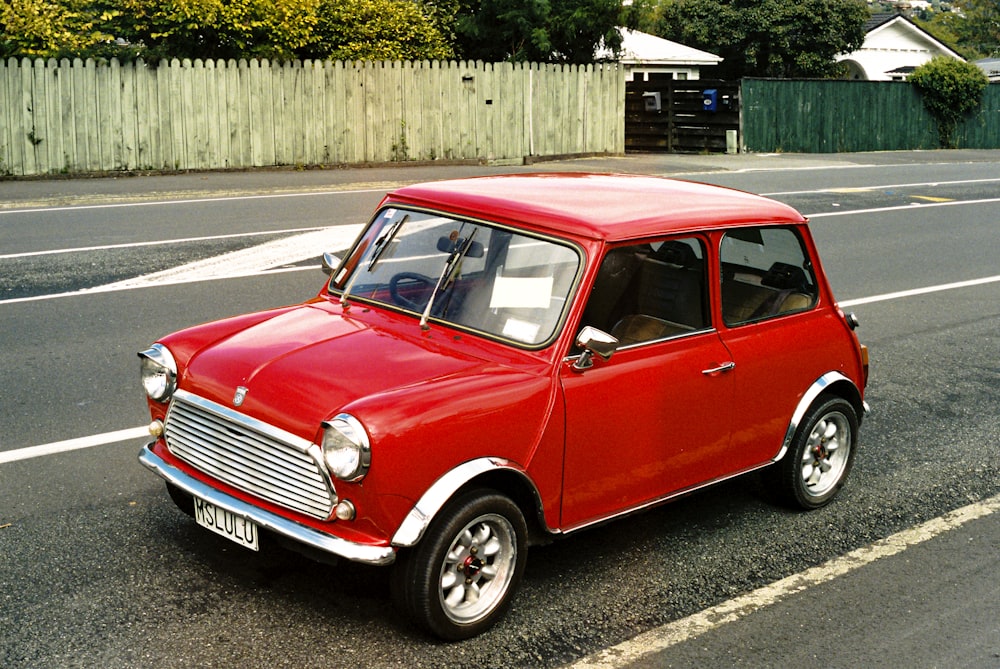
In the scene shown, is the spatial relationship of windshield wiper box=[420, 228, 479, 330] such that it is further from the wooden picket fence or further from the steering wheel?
the wooden picket fence

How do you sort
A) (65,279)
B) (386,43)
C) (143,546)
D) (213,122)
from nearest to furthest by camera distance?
(143,546), (65,279), (213,122), (386,43)

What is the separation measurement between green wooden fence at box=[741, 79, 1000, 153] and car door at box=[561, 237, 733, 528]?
2752 cm

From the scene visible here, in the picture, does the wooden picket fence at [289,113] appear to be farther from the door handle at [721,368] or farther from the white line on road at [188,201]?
the door handle at [721,368]

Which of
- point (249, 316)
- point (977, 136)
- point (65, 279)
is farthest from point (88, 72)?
point (977, 136)

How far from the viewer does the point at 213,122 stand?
2217 centimetres

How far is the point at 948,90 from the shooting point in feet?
125

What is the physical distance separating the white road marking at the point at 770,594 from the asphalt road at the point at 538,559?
16 mm

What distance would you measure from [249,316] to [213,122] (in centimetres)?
1762

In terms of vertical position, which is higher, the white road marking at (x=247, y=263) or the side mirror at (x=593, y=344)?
the side mirror at (x=593, y=344)

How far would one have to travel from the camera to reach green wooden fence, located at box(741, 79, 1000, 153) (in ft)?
106

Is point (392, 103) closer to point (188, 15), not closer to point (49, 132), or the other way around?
point (188, 15)

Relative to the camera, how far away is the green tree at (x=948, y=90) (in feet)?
125

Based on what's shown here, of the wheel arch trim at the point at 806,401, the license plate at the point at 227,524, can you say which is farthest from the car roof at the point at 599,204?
the license plate at the point at 227,524

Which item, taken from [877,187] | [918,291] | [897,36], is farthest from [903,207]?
[897,36]
